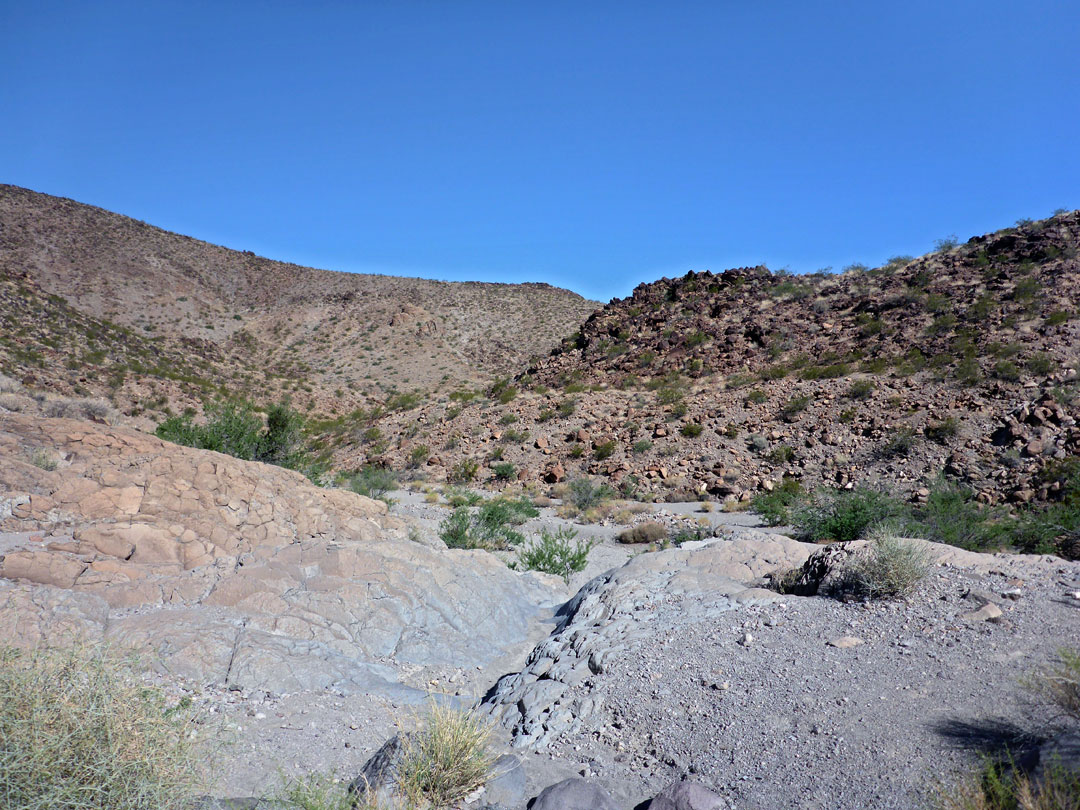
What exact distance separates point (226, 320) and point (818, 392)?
4561cm

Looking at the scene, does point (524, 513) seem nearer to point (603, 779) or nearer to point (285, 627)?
point (285, 627)

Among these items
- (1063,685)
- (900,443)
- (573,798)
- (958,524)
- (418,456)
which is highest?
(900,443)

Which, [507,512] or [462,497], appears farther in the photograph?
[462,497]

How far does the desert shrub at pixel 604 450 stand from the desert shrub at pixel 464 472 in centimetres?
426

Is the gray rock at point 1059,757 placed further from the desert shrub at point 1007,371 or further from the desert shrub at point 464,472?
the desert shrub at point 464,472

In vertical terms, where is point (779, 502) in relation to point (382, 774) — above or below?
above

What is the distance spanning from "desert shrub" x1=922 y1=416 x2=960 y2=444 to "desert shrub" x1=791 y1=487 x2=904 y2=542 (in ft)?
19.4

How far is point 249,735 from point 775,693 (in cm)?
414

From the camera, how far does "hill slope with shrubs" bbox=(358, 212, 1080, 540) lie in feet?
57.1

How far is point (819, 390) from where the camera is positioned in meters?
22.2

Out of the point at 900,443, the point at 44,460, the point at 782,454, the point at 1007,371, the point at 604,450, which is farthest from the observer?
the point at 604,450

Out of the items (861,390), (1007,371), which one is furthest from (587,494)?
(1007,371)

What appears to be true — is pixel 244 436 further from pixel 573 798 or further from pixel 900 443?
pixel 900 443

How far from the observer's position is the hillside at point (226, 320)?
33781mm
